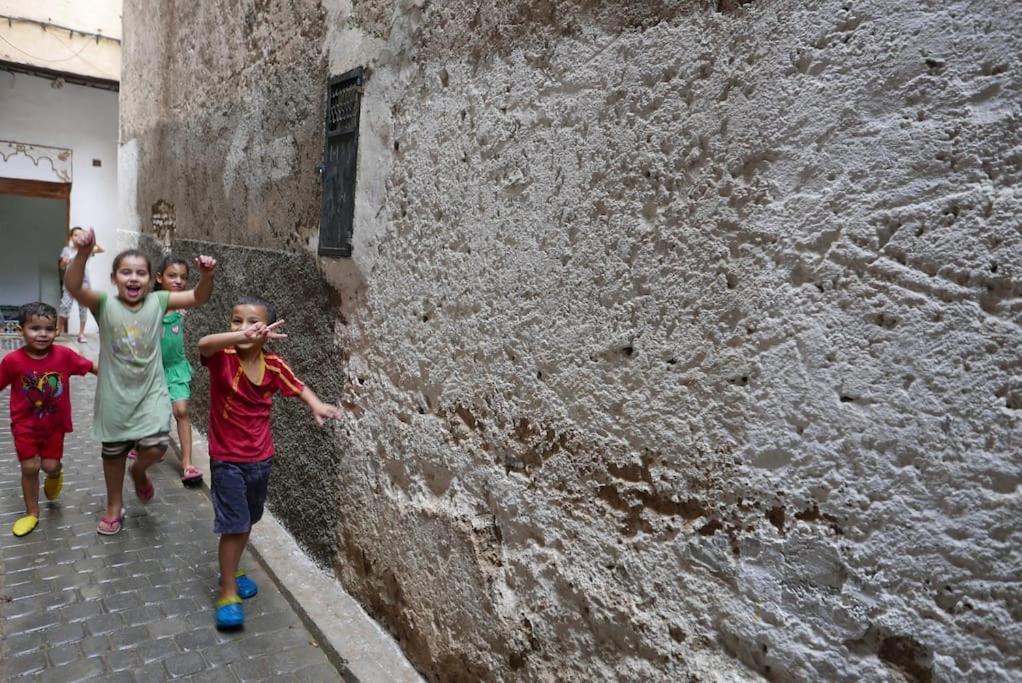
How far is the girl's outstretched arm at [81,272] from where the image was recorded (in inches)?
114

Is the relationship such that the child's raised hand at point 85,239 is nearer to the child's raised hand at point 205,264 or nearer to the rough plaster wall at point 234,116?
the child's raised hand at point 205,264

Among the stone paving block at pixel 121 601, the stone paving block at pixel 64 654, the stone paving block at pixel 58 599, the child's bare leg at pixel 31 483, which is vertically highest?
the child's bare leg at pixel 31 483

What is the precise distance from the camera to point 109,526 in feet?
11.8

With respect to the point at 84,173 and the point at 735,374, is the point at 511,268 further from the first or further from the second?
the point at 84,173

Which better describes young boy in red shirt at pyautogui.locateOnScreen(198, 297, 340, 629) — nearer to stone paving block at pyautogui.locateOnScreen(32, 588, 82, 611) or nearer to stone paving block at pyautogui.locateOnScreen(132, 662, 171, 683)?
stone paving block at pyautogui.locateOnScreen(132, 662, 171, 683)

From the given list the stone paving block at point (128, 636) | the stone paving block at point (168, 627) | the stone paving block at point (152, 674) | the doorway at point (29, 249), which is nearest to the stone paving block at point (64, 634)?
the stone paving block at point (128, 636)

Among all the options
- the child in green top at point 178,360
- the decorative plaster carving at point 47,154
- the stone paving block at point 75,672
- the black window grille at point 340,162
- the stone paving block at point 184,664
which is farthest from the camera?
the decorative plaster carving at point 47,154

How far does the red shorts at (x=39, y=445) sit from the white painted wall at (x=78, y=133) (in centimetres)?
733

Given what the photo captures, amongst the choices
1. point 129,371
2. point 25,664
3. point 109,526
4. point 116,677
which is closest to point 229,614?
point 116,677

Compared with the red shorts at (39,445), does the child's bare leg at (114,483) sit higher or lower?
lower

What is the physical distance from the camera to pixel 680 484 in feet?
5.54

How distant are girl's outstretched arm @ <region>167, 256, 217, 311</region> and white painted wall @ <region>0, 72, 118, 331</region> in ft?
25.6

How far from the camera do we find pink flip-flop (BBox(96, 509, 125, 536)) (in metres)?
3.57

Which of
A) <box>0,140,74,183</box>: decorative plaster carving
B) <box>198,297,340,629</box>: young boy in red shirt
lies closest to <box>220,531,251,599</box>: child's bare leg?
<box>198,297,340,629</box>: young boy in red shirt
